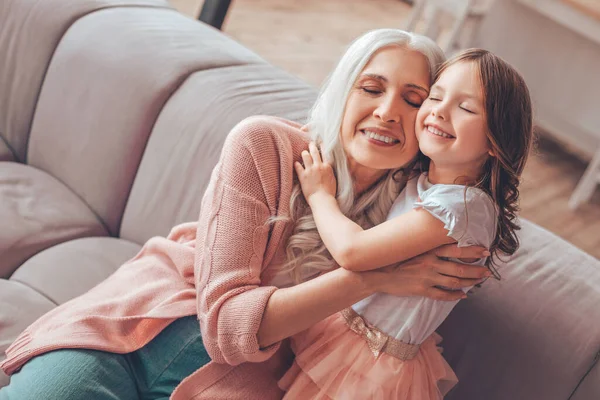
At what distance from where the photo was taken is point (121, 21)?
77.7 inches

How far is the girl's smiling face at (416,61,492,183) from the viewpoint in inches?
41.7

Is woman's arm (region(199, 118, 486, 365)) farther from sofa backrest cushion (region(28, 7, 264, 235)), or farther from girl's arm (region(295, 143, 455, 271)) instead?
sofa backrest cushion (region(28, 7, 264, 235))

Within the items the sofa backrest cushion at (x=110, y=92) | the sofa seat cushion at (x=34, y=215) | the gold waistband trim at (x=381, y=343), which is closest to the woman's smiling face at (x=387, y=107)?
the gold waistband trim at (x=381, y=343)

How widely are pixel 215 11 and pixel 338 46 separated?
2.07 meters

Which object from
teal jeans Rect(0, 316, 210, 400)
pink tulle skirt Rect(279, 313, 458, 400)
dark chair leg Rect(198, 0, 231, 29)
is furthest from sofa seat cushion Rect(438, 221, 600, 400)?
dark chair leg Rect(198, 0, 231, 29)

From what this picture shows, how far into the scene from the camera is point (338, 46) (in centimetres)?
455

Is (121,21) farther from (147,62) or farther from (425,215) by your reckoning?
(425,215)

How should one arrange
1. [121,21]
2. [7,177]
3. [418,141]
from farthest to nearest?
[121,21] → [7,177] → [418,141]

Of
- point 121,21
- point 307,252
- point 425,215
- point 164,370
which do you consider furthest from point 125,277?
point 121,21

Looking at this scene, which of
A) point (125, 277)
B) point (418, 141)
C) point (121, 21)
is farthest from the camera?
point (121, 21)

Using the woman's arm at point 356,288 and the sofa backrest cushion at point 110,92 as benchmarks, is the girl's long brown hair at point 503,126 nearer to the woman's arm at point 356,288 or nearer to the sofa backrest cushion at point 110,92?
the woman's arm at point 356,288

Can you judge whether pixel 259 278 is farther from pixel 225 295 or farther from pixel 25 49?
pixel 25 49

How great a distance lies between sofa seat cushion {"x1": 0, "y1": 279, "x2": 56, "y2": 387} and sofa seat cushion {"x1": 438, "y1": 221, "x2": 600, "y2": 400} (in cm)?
91

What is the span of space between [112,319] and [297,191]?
44 cm
